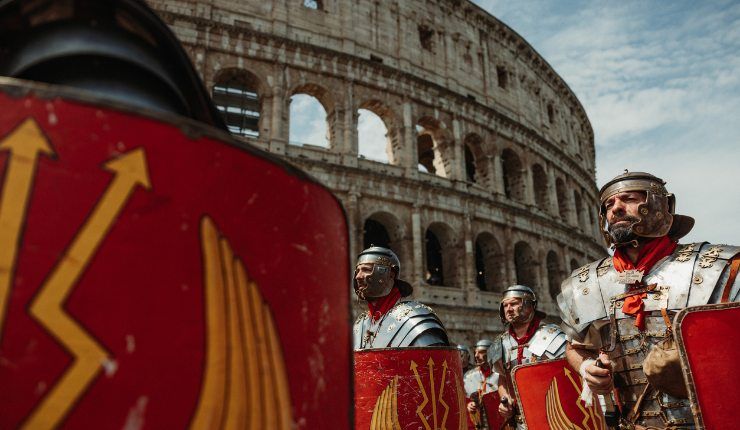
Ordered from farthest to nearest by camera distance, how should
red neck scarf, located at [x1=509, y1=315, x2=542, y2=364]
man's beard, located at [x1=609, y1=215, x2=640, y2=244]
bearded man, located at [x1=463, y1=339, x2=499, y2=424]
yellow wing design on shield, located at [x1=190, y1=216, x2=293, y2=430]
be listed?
bearded man, located at [x1=463, y1=339, x2=499, y2=424], red neck scarf, located at [x1=509, y1=315, x2=542, y2=364], man's beard, located at [x1=609, y1=215, x2=640, y2=244], yellow wing design on shield, located at [x1=190, y1=216, x2=293, y2=430]

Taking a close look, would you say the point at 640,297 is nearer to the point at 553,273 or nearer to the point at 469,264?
the point at 469,264

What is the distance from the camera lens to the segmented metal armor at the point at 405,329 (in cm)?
361

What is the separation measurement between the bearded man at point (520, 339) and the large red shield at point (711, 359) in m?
3.01

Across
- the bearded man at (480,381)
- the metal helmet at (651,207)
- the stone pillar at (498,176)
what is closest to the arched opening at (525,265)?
the stone pillar at (498,176)

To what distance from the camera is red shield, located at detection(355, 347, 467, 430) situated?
2.88 metres

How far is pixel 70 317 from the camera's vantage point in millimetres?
741

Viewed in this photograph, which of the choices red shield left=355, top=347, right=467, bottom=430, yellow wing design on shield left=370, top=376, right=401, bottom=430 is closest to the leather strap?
red shield left=355, top=347, right=467, bottom=430

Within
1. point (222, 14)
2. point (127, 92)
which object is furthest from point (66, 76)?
point (222, 14)

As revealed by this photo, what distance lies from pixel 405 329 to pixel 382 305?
23.7 inches

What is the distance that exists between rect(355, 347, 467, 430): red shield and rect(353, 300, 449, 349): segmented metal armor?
0.52 metres

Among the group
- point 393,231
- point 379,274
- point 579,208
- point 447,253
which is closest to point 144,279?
point 379,274

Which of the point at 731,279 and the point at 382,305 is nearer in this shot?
the point at 731,279

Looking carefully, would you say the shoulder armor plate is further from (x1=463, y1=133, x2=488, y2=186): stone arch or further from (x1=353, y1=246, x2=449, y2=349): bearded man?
(x1=463, y1=133, x2=488, y2=186): stone arch

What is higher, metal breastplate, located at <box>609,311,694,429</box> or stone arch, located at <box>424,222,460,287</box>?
stone arch, located at <box>424,222,460,287</box>
